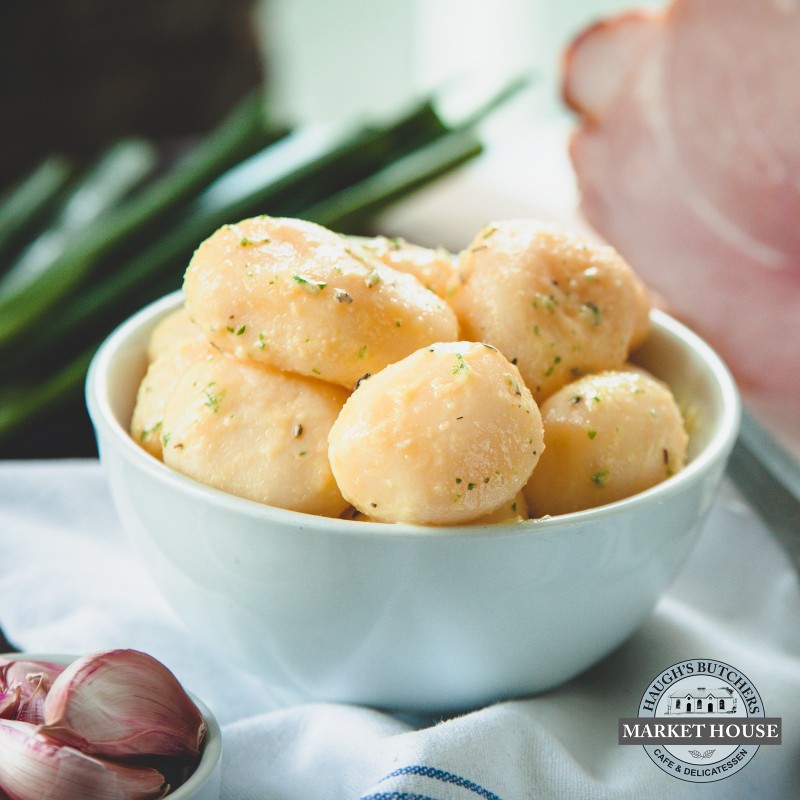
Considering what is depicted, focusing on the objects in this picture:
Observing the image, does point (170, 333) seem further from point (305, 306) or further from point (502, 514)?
point (502, 514)

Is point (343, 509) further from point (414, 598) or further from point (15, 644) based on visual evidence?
point (15, 644)

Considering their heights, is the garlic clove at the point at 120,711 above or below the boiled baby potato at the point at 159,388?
below

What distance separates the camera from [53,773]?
64 centimetres

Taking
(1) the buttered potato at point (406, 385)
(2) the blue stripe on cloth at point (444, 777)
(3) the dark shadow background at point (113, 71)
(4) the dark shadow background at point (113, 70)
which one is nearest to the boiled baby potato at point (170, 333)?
(1) the buttered potato at point (406, 385)

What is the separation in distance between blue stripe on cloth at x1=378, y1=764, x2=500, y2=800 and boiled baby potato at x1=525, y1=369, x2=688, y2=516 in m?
0.21

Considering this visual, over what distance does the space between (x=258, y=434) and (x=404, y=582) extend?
0.51 feet

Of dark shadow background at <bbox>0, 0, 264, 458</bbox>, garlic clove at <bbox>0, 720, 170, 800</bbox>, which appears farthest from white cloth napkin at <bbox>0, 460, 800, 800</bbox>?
dark shadow background at <bbox>0, 0, 264, 458</bbox>

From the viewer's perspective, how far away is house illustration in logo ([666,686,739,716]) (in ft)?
2.55

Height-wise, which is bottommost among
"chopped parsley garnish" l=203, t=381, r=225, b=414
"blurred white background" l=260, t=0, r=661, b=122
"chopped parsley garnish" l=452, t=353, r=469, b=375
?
"blurred white background" l=260, t=0, r=661, b=122

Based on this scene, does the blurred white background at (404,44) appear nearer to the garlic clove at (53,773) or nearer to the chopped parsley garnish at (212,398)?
the chopped parsley garnish at (212,398)

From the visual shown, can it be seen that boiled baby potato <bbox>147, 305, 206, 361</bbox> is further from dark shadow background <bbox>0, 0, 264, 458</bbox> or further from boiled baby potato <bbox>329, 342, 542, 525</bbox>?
dark shadow background <bbox>0, 0, 264, 458</bbox>

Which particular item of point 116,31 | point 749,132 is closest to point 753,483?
point 749,132
